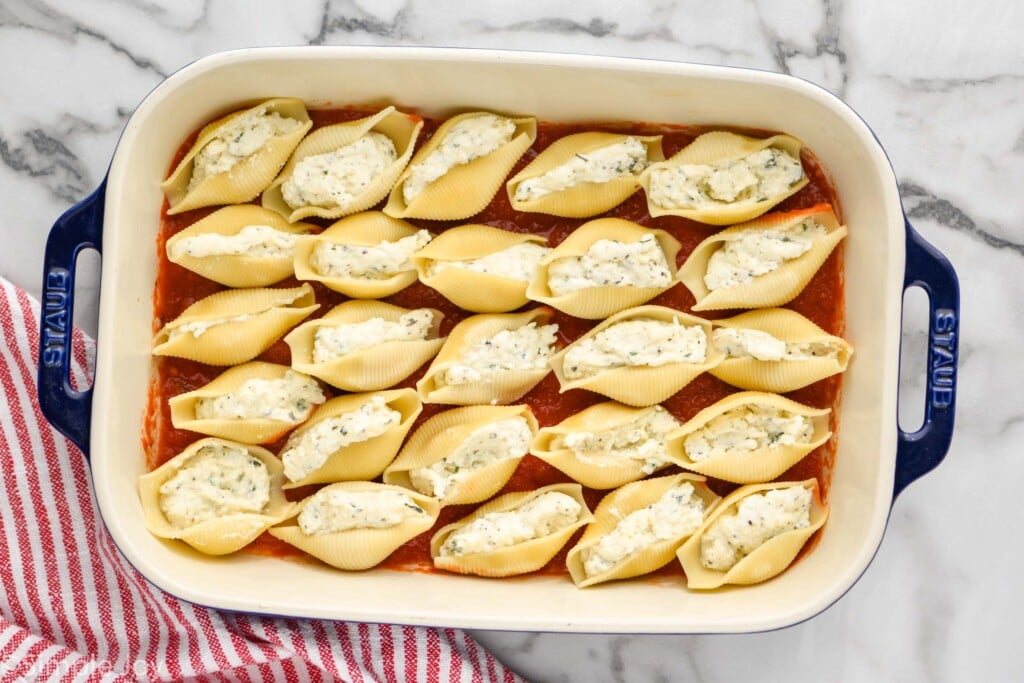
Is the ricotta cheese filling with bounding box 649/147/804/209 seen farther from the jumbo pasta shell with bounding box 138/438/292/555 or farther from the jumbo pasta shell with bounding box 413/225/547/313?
the jumbo pasta shell with bounding box 138/438/292/555

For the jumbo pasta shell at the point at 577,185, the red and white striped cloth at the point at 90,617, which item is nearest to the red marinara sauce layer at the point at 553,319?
the jumbo pasta shell at the point at 577,185

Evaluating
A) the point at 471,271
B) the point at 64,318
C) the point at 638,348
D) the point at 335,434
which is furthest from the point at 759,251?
the point at 64,318

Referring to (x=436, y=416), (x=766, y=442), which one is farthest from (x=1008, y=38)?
(x=436, y=416)

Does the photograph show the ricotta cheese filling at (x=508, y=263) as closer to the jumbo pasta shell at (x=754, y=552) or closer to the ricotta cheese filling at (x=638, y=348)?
the ricotta cheese filling at (x=638, y=348)

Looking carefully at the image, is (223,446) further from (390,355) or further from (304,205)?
(304,205)

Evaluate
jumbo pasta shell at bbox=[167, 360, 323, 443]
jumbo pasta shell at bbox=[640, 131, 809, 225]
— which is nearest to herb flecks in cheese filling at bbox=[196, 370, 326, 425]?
jumbo pasta shell at bbox=[167, 360, 323, 443]

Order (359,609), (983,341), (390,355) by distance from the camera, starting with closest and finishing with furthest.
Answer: (359,609), (390,355), (983,341)
